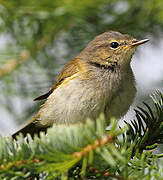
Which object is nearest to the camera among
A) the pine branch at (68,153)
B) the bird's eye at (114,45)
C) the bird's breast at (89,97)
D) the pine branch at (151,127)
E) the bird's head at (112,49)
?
the pine branch at (68,153)

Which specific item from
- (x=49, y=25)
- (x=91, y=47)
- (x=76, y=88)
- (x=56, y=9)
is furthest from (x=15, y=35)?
(x=76, y=88)

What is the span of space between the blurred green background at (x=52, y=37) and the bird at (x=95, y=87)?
0.35 m

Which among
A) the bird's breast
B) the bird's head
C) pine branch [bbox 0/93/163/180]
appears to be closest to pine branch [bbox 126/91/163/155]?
pine branch [bbox 0/93/163/180]

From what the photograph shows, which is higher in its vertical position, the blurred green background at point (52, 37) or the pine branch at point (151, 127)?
the blurred green background at point (52, 37)

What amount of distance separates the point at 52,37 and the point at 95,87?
43.9 inches

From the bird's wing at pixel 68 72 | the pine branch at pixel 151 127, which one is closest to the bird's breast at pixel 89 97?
the bird's wing at pixel 68 72

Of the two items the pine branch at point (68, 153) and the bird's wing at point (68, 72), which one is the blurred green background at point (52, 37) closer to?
the bird's wing at point (68, 72)

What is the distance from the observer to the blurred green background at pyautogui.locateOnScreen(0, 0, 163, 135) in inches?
144

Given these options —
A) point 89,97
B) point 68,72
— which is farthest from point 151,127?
point 68,72

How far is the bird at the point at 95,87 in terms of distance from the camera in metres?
3.02

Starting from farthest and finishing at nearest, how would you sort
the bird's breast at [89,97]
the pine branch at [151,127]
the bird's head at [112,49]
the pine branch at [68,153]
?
the bird's head at [112,49] → the bird's breast at [89,97] → the pine branch at [151,127] → the pine branch at [68,153]

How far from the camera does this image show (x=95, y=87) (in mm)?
3066

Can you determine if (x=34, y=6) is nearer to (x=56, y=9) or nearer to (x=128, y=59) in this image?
(x=56, y=9)

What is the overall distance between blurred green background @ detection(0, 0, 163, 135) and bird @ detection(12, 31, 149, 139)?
354 millimetres
